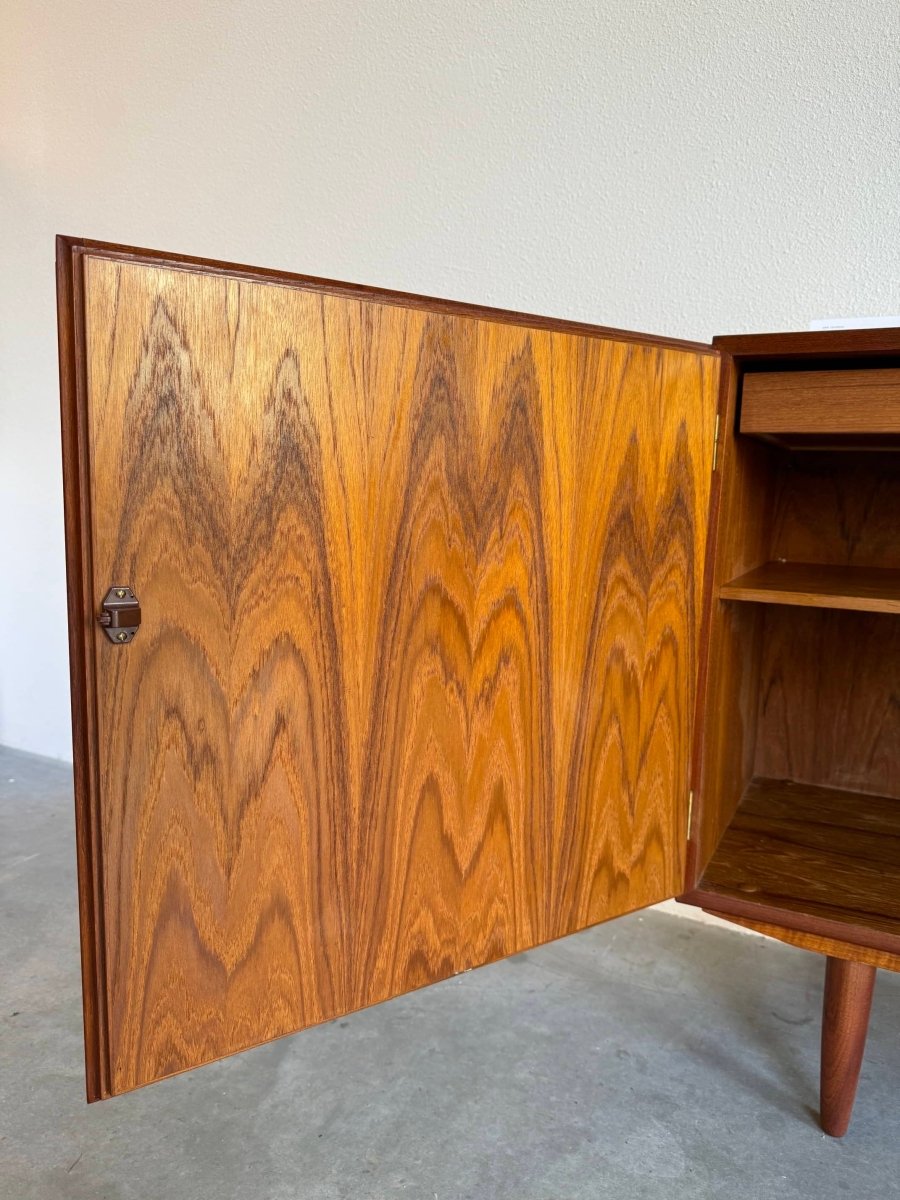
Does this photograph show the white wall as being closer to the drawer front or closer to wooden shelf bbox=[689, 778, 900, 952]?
the drawer front

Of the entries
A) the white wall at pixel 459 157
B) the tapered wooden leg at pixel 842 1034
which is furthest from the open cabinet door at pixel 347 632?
the white wall at pixel 459 157

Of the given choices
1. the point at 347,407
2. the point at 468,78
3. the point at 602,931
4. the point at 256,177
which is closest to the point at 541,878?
the point at 347,407

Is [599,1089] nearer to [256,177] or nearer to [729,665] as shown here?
[729,665]

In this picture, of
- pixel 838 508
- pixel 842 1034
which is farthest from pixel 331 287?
pixel 842 1034

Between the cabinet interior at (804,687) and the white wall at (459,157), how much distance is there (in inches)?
12.8

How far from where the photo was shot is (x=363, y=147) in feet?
5.18

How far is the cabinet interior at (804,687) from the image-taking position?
85cm

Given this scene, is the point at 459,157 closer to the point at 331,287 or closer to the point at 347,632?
the point at 331,287

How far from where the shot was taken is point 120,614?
0.52 m

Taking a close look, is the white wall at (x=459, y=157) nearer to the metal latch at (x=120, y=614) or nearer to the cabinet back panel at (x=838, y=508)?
the cabinet back panel at (x=838, y=508)

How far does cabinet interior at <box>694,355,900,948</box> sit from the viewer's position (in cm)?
85

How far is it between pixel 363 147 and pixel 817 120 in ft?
2.57

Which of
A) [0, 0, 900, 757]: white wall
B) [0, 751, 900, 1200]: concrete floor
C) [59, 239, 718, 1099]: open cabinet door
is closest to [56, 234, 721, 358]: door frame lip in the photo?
[59, 239, 718, 1099]: open cabinet door

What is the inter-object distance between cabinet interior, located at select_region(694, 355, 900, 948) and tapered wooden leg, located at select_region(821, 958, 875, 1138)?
121mm
